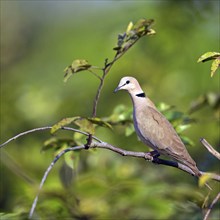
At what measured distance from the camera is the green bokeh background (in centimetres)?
398

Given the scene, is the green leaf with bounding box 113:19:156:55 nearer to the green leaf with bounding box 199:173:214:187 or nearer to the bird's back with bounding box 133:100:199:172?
the green leaf with bounding box 199:173:214:187

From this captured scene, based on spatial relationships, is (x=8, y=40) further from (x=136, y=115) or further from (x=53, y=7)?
(x=136, y=115)

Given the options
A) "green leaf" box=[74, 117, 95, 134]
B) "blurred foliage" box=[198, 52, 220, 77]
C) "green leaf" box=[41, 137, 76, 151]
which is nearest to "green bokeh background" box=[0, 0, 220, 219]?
"green leaf" box=[41, 137, 76, 151]

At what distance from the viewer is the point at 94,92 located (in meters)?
7.41

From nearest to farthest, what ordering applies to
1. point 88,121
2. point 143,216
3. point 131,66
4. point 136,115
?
1. point 88,121
2. point 143,216
3. point 136,115
4. point 131,66

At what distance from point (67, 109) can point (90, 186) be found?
8.53ft

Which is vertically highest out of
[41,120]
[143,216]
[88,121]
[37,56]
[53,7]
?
[53,7]

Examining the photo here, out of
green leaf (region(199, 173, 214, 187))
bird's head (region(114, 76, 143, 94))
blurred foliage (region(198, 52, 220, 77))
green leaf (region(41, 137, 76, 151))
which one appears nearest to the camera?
green leaf (region(199, 173, 214, 187))

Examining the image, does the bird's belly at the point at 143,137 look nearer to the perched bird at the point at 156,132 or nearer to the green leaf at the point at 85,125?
the perched bird at the point at 156,132

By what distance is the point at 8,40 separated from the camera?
28.8 feet

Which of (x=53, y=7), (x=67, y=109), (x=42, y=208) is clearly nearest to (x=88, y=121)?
(x=42, y=208)

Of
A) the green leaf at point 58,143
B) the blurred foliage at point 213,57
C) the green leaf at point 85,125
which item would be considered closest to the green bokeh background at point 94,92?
the green leaf at point 58,143

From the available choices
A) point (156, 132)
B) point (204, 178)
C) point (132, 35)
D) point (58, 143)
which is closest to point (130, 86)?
point (156, 132)

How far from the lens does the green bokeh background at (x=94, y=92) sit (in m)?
3.98
